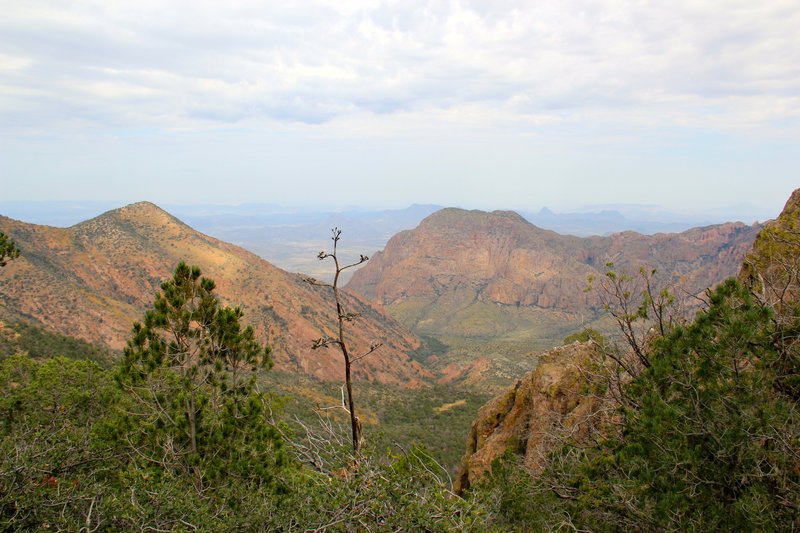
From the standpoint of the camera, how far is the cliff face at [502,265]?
139 m

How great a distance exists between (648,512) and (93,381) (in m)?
20.9

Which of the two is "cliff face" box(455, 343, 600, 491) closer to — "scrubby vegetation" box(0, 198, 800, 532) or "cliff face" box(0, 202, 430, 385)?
"scrubby vegetation" box(0, 198, 800, 532)

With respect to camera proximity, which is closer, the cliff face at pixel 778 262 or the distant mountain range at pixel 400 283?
the cliff face at pixel 778 262

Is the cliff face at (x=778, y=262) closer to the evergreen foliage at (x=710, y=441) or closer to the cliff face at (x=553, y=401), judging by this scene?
the cliff face at (x=553, y=401)

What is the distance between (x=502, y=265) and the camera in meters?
164

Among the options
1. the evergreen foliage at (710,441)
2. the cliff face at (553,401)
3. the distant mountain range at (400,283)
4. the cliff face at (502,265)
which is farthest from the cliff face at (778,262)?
the cliff face at (502,265)

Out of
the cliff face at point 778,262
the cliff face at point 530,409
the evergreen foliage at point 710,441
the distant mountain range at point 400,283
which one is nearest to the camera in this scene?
the evergreen foliage at point 710,441

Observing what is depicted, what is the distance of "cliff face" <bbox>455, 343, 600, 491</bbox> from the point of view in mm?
15008

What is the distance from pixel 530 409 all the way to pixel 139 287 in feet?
199

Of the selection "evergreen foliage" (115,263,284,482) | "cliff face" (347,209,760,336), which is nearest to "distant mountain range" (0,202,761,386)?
"cliff face" (347,209,760,336)

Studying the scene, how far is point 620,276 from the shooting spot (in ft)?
36.9

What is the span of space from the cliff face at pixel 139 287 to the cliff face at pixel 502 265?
65177 millimetres

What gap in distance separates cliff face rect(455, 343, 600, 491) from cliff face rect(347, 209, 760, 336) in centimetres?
11011

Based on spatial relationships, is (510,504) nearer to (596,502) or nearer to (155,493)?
(596,502)
